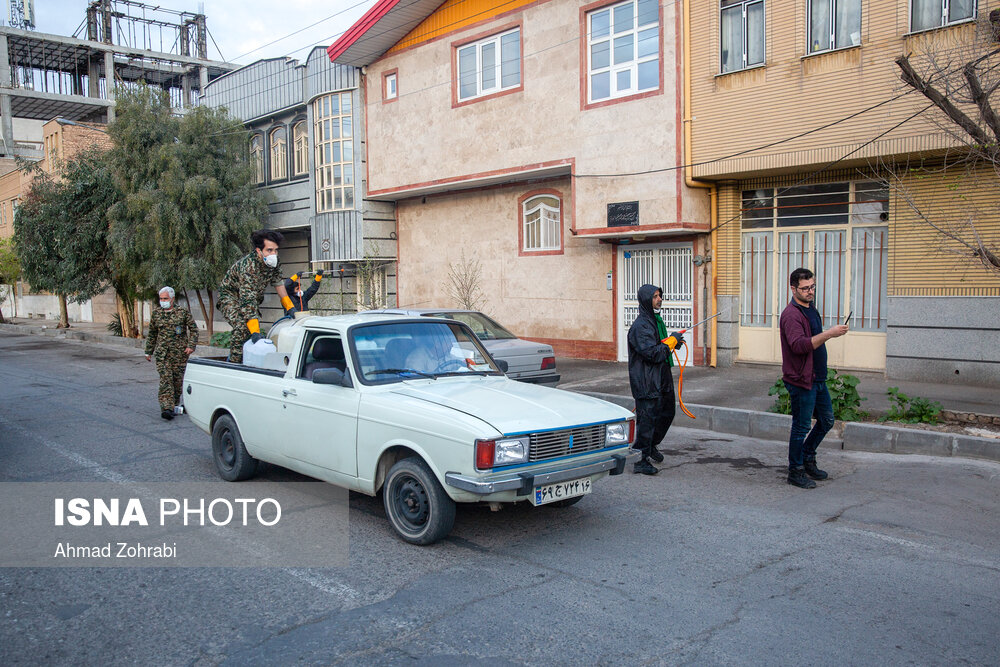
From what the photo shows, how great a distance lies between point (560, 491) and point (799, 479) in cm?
280

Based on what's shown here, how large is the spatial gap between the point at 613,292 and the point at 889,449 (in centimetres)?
770

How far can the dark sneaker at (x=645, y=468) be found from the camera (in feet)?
24.0

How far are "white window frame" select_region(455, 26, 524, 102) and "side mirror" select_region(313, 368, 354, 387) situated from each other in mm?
11805

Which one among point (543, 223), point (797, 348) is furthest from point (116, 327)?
point (797, 348)

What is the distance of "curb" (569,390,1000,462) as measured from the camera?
7797 mm

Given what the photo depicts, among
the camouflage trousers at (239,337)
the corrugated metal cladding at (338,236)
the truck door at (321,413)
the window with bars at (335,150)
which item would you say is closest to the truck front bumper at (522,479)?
the truck door at (321,413)

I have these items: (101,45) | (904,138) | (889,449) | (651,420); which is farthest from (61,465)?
(101,45)

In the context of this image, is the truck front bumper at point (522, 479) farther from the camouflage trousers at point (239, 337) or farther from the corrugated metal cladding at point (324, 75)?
the corrugated metal cladding at point (324, 75)

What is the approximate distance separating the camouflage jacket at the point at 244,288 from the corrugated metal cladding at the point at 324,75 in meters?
12.9

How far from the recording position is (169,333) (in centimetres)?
1059

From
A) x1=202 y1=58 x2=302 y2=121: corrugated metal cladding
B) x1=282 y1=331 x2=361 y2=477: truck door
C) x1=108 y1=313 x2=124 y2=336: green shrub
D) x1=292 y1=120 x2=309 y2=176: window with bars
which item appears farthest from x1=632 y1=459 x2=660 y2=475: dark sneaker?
x1=108 y1=313 x2=124 y2=336: green shrub

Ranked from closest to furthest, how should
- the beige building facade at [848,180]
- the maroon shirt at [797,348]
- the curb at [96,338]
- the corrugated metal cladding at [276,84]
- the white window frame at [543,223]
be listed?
the maroon shirt at [797,348] → the beige building facade at [848,180] → the white window frame at [543,223] → the curb at [96,338] → the corrugated metal cladding at [276,84]

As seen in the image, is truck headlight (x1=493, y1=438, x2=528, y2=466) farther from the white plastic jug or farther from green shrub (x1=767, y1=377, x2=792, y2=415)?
green shrub (x1=767, y1=377, x2=792, y2=415)

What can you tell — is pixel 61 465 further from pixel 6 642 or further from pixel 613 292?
pixel 613 292
